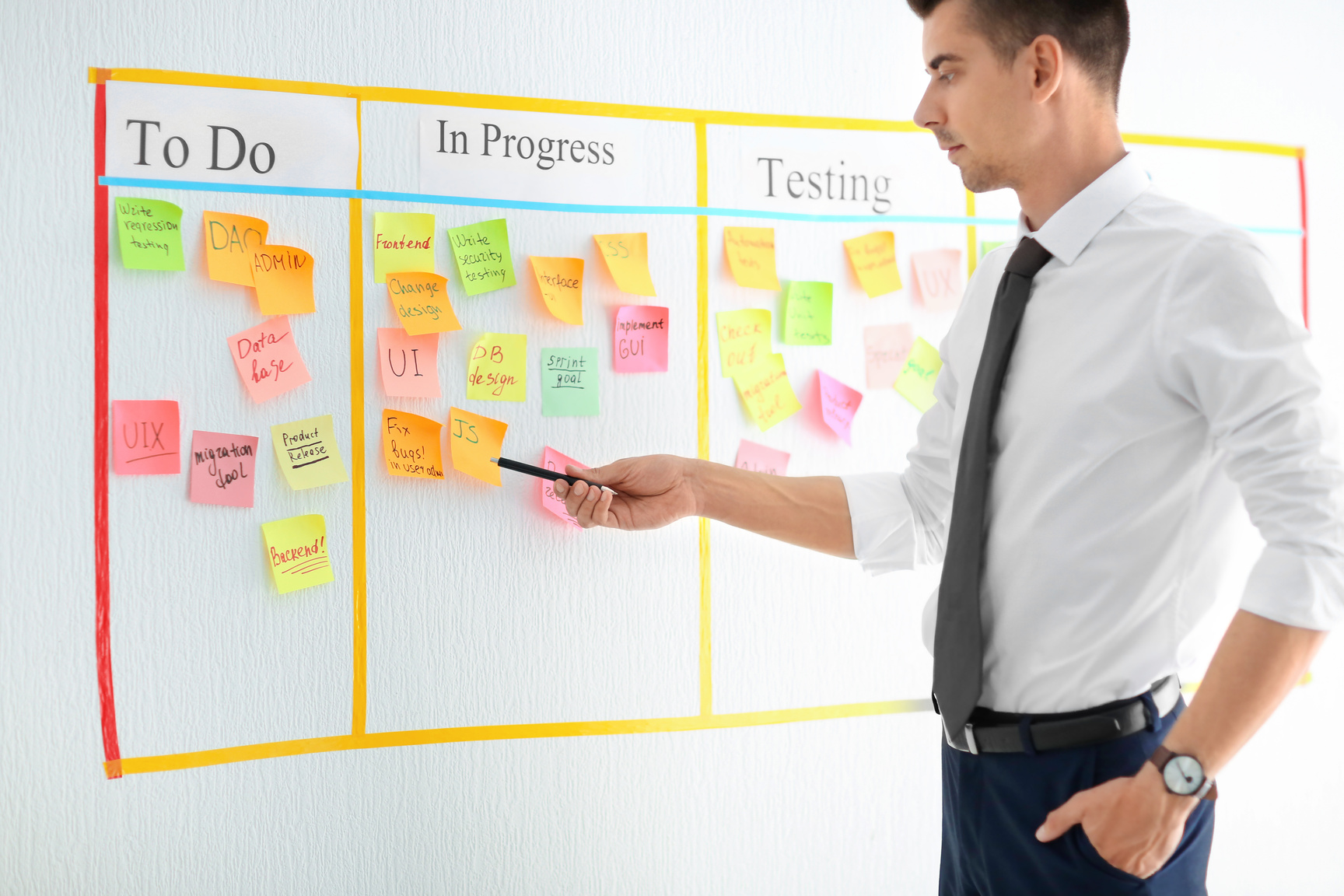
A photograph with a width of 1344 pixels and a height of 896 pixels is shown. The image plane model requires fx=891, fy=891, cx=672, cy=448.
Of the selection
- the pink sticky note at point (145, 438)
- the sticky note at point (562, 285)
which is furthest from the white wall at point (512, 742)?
the sticky note at point (562, 285)

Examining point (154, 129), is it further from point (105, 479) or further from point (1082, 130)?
point (1082, 130)

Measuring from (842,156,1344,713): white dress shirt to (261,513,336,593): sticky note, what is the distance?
86cm

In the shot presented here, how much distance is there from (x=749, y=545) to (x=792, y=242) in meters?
0.47

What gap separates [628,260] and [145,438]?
697mm

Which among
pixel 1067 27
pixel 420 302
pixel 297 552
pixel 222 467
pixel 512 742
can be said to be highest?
pixel 1067 27

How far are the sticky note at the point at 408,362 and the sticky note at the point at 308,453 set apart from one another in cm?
10

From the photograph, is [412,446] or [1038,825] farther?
[412,446]

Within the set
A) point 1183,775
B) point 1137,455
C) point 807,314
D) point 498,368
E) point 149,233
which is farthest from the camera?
point 807,314

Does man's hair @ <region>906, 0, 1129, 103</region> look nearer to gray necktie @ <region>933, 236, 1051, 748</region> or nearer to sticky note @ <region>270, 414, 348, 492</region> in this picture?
gray necktie @ <region>933, 236, 1051, 748</region>

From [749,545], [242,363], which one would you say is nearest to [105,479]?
[242,363]

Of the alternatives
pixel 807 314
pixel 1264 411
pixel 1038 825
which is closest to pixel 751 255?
pixel 807 314

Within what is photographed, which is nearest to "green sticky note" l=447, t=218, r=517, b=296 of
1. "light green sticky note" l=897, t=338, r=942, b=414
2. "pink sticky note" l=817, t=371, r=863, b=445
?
"pink sticky note" l=817, t=371, r=863, b=445

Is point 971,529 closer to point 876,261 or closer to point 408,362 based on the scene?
point 876,261

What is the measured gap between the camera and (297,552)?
1.21m
